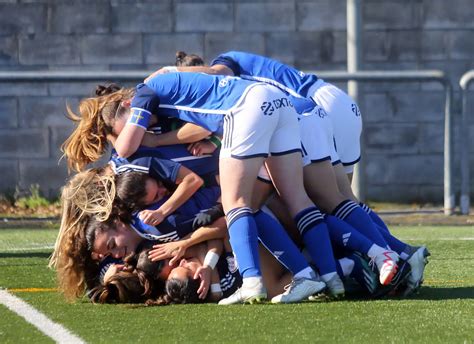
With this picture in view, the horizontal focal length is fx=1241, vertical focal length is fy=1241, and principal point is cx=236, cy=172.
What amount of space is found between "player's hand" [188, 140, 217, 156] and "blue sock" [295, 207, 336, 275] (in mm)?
556

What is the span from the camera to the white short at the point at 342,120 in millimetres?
6980

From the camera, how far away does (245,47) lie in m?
Result: 11.7

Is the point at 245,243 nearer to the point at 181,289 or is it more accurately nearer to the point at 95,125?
the point at 181,289

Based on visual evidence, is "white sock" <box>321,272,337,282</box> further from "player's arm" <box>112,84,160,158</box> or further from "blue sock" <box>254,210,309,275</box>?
"player's arm" <box>112,84,160,158</box>

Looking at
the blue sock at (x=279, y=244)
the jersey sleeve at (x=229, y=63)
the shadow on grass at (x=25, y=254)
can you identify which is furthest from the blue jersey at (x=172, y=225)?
the shadow on grass at (x=25, y=254)

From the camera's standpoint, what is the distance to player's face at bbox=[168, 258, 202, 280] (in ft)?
19.2

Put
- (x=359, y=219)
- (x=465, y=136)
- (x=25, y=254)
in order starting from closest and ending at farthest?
(x=359, y=219)
(x=25, y=254)
(x=465, y=136)

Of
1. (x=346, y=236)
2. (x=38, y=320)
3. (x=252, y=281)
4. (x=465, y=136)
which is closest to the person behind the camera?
(x=38, y=320)

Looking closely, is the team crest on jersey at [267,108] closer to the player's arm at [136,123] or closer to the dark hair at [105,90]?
the player's arm at [136,123]

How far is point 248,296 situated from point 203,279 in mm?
291

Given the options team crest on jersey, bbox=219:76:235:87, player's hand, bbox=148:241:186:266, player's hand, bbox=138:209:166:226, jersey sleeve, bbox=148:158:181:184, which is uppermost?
team crest on jersey, bbox=219:76:235:87

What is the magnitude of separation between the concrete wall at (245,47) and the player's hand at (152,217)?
5.81m

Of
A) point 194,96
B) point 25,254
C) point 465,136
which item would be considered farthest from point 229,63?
point 465,136

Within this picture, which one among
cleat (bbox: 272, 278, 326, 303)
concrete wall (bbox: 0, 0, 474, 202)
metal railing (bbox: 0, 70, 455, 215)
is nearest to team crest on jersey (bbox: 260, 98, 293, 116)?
cleat (bbox: 272, 278, 326, 303)
